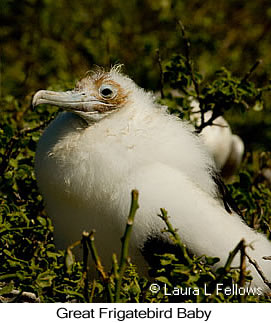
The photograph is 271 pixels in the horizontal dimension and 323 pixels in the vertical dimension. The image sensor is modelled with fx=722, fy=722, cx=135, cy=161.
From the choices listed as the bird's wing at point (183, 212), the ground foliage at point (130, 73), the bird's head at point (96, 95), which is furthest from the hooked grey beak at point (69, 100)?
the ground foliage at point (130, 73)

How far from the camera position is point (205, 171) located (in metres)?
2.52

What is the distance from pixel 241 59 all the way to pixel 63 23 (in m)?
1.50

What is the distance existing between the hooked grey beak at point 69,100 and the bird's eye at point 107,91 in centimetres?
3

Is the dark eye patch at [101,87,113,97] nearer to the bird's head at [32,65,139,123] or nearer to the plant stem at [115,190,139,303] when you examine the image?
the bird's head at [32,65,139,123]

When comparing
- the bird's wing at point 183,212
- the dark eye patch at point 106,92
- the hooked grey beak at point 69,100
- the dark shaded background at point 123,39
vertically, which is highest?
the dark shaded background at point 123,39

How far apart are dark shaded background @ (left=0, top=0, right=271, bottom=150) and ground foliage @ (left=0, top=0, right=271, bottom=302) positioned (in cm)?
1

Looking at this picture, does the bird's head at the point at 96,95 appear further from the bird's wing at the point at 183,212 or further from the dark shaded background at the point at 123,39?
the dark shaded background at the point at 123,39

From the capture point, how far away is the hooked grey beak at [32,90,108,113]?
7.70 ft

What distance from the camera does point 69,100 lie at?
239cm

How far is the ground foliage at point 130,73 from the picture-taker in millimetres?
2117

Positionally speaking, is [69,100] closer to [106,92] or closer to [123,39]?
[106,92]

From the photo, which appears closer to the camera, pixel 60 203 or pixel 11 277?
pixel 11 277

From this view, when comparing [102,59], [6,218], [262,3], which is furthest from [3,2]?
[6,218]
